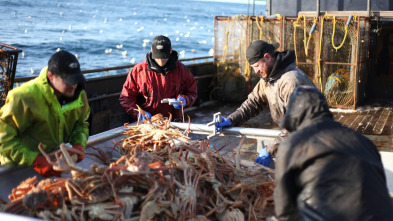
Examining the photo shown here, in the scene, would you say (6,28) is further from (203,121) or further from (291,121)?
(291,121)

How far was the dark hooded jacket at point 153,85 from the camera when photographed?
5090 mm

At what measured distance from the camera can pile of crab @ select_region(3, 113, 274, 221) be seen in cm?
249

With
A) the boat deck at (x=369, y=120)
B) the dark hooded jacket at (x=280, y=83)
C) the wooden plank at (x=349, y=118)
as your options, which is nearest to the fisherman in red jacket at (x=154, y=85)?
the dark hooded jacket at (x=280, y=83)

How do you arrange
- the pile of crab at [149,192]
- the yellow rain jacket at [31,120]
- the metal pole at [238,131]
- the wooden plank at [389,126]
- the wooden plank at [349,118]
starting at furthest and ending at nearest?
the wooden plank at [349,118], the wooden plank at [389,126], the metal pole at [238,131], the yellow rain jacket at [31,120], the pile of crab at [149,192]

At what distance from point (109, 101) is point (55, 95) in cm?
572

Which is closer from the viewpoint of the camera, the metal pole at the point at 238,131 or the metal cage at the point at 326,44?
the metal pole at the point at 238,131

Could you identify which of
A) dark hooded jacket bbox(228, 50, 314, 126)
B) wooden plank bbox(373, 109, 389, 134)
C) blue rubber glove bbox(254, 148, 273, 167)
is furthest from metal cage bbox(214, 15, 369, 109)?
blue rubber glove bbox(254, 148, 273, 167)

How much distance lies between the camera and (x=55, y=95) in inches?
121

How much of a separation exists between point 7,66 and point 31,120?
6.70ft

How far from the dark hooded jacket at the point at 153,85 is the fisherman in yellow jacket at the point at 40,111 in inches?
73.8

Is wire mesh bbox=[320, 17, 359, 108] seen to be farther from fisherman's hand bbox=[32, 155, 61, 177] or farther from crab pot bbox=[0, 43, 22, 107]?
fisherman's hand bbox=[32, 155, 61, 177]

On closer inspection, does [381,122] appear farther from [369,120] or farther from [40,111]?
[40,111]

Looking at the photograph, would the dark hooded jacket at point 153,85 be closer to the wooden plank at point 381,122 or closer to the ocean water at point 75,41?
the wooden plank at point 381,122

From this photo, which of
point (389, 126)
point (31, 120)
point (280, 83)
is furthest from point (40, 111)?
point (389, 126)
